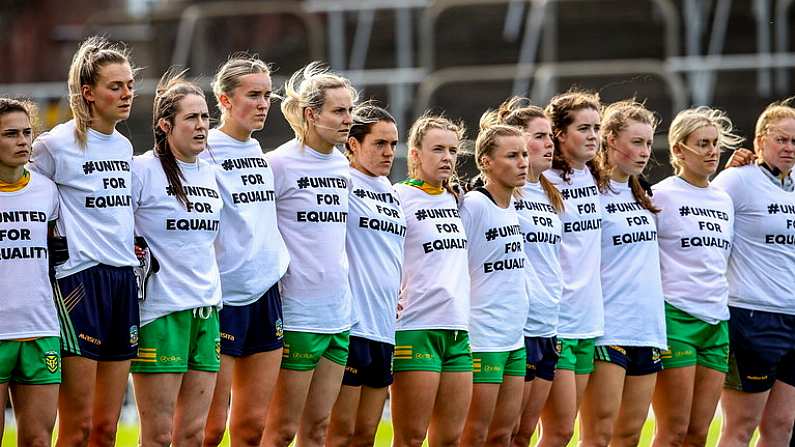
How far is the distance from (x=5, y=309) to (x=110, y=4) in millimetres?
14589

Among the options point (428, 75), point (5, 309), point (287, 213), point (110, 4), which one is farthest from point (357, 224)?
point (110, 4)

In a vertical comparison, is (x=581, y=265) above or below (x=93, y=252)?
below

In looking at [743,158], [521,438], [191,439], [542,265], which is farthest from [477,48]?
[191,439]

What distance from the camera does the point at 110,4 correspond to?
2002 centimetres

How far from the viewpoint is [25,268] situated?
6.05 m

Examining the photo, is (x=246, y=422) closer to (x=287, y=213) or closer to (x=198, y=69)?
(x=287, y=213)

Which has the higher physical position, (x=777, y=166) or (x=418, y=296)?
(x=777, y=166)

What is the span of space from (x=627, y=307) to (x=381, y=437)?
12.7 feet

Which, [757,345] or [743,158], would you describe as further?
[743,158]

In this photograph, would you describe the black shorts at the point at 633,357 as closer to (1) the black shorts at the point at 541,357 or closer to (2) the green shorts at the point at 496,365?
(1) the black shorts at the point at 541,357

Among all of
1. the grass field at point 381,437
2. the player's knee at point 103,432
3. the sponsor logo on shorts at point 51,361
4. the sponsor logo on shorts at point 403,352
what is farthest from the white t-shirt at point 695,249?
the sponsor logo on shorts at point 51,361

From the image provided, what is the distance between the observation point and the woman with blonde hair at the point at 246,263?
6.66 m

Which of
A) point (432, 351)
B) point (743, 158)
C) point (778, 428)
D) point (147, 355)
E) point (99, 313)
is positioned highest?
point (743, 158)

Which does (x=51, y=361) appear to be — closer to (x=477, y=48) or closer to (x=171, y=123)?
(x=171, y=123)
